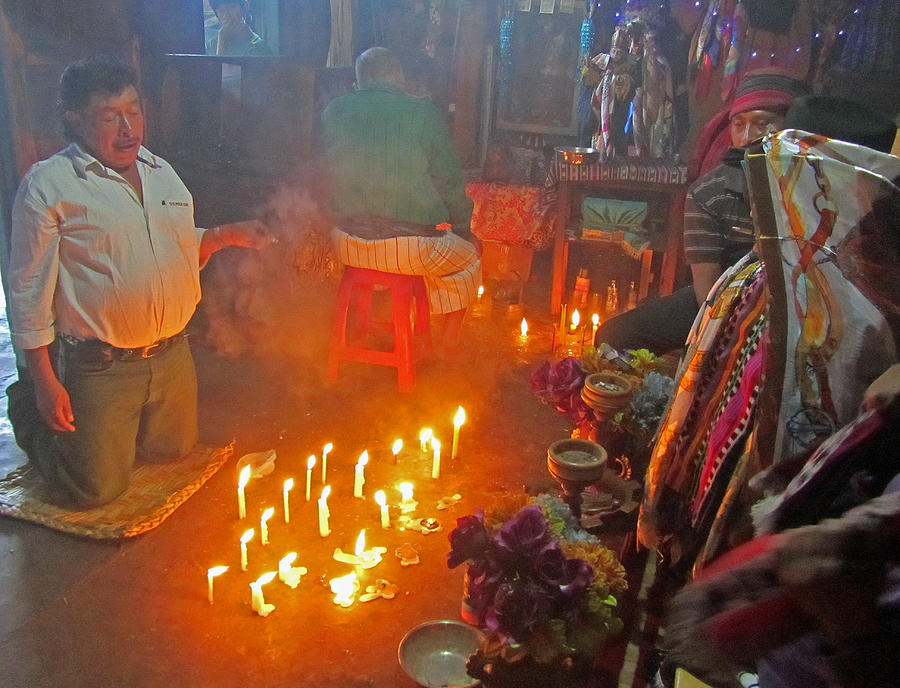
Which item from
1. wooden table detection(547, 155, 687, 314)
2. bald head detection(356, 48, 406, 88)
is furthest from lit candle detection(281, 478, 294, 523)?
wooden table detection(547, 155, 687, 314)

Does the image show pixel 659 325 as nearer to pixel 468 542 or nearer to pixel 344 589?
pixel 344 589

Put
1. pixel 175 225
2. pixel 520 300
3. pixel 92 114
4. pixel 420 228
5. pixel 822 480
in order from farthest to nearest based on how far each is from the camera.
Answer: pixel 520 300
pixel 420 228
pixel 175 225
pixel 92 114
pixel 822 480

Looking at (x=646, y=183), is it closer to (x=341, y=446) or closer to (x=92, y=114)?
(x=341, y=446)

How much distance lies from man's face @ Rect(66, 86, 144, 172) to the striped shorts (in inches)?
65.0

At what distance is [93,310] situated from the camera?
11.4 ft

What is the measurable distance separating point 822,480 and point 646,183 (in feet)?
17.6

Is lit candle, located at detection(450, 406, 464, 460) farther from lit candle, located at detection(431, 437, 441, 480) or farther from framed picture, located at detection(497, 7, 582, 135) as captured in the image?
framed picture, located at detection(497, 7, 582, 135)

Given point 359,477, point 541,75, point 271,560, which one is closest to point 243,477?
point 271,560

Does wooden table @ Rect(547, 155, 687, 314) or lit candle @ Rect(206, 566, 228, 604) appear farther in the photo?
wooden table @ Rect(547, 155, 687, 314)

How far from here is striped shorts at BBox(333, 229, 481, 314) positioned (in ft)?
15.6

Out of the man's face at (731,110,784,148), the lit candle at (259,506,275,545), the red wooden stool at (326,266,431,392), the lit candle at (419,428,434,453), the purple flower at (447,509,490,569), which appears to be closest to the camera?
the purple flower at (447,509,490,569)

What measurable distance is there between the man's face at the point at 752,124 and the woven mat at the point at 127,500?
11.3 feet

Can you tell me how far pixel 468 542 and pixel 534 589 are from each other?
28 cm

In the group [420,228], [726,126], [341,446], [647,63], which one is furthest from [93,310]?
[647,63]
